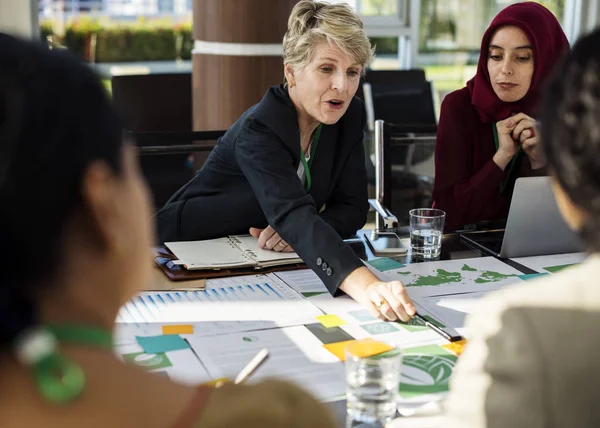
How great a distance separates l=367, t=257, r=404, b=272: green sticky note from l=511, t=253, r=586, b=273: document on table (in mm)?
312

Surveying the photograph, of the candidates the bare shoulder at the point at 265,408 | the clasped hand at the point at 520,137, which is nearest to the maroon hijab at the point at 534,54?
the clasped hand at the point at 520,137

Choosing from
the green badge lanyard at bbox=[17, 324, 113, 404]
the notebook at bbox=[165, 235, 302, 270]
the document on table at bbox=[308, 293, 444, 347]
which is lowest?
the document on table at bbox=[308, 293, 444, 347]

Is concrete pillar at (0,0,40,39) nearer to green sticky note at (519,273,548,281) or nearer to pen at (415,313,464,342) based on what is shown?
green sticky note at (519,273,548,281)

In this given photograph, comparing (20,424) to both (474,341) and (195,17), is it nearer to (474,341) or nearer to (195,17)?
(474,341)

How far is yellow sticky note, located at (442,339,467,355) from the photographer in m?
1.44

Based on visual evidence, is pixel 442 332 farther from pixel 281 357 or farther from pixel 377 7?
pixel 377 7

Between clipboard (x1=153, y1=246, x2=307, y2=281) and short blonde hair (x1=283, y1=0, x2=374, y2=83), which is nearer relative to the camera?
clipboard (x1=153, y1=246, x2=307, y2=281)

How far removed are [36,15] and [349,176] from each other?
2877 millimetres

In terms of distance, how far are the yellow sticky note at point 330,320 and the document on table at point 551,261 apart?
0.60 meters

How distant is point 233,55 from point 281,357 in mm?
2858

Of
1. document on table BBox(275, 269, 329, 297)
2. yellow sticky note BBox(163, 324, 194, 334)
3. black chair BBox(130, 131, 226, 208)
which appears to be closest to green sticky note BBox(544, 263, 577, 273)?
document on table BBox(275, 269, 329, 297)

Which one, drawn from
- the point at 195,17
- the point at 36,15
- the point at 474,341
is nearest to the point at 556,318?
the point at 474,341

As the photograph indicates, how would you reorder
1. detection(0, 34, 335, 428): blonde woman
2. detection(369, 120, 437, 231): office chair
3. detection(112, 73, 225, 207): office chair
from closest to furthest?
detection(0, 34, 335, 428): blonde woman < detection(369, 120, 437, 231): office chair < detection(112, 73, 225, 207): office chair

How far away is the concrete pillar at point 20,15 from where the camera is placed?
167 inches
